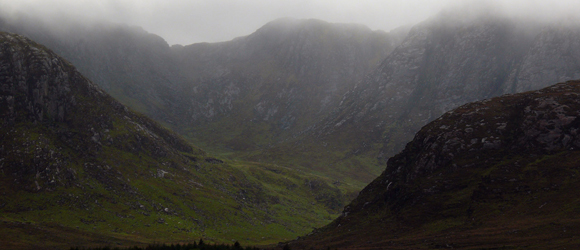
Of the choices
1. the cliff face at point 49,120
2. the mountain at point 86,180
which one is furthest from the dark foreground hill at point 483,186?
the cliff face at point 49,120

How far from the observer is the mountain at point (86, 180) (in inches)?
5207

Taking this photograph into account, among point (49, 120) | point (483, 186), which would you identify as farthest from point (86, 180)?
point (483, 186)

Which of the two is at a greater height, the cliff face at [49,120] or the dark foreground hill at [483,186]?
the cliff face at [49,120]

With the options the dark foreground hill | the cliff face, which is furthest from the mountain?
the dark foreground hill

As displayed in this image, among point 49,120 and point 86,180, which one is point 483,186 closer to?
point 86,180

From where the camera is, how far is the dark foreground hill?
241ft

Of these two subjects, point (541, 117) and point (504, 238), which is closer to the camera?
point (504, 238)

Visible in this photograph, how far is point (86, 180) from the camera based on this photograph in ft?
507

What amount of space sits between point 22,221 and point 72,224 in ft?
45.7

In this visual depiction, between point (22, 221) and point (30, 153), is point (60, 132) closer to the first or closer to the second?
point (30, 153)

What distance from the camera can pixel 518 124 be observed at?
112250mm

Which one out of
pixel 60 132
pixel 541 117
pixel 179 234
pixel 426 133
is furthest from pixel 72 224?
pixel 541 117

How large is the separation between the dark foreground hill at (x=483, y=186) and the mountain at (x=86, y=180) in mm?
58140

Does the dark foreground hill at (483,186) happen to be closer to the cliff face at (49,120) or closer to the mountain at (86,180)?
the mountain at (86,180)
